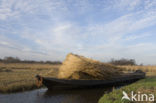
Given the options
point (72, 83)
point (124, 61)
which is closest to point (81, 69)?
point (72, 83)

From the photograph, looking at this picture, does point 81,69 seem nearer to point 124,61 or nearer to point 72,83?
point 72,83

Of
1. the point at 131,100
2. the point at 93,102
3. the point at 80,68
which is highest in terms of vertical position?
the point at 80,68

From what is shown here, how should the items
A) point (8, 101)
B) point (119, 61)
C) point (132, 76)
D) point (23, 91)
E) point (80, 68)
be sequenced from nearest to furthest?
point (8, 101)
point (23, 91)
point (80, 68)
point (132, 76)
point (119, 61)

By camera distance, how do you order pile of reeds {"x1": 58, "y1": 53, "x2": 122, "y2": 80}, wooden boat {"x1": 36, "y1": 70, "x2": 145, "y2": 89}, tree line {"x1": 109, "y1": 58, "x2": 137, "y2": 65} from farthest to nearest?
tree line {"x1": 109, "y1": 58, "x2": 137, "y2": 65} < pile of reeds {"x1": 58, "y1": 53, "x2": 122, "y2": 80} < wooden boat {"x1": 36, "y1": 70, "x2": 145, "y2": 89}

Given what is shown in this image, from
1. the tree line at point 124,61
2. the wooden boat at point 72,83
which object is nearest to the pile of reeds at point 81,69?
the wooden boat at point 72,83

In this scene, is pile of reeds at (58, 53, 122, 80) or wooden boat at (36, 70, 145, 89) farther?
pile of reeds at (58, 53, 122, 80)

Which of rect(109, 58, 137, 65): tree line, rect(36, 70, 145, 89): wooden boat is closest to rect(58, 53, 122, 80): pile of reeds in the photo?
rect(36, 70, 145, 89): wooden boat

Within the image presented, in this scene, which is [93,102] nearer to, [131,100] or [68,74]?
[131,100]

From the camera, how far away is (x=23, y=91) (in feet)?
37.2

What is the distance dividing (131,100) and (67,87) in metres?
6.28

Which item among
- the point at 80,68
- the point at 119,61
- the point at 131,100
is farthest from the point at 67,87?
the point at 119,61

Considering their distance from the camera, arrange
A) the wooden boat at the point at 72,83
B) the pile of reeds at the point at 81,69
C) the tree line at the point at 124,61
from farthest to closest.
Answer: the tree line at the point at 124,61
the pile of reeds at the point at 81,69
the wooden boat at the point at 72,83

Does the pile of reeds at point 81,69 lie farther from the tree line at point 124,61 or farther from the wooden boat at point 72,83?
the tree line at point 124,61

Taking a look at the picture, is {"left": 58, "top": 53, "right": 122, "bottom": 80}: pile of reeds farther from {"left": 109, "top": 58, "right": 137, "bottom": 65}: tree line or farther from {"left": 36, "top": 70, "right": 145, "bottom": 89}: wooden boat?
{"left": 109, "top": 58, "right": 137, "bottom": 65}: tree line
